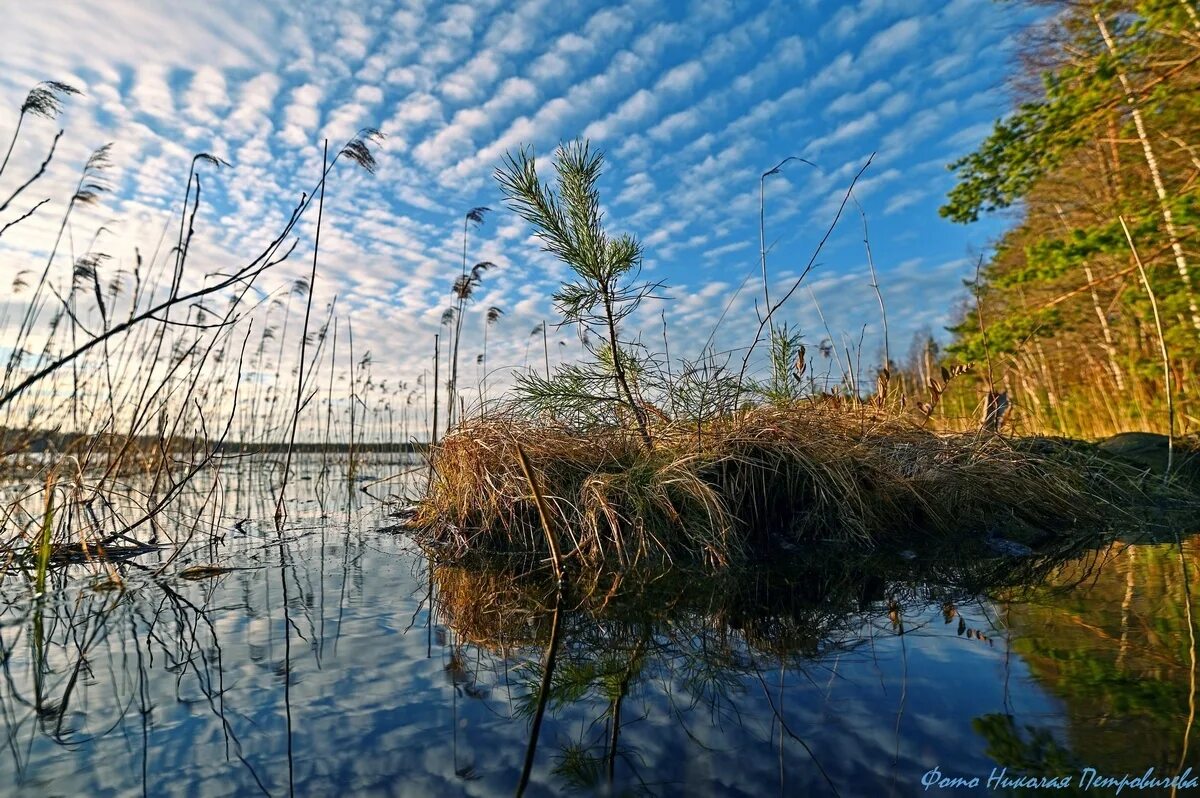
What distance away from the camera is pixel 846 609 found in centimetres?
186

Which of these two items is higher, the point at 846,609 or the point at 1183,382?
the point at 1183,382

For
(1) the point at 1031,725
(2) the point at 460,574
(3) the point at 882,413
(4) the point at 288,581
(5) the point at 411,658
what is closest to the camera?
(1) the point at 1031,725

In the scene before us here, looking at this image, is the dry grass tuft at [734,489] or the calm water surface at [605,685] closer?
the calm water surface at [605,685]

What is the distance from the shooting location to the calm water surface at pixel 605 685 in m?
0.92

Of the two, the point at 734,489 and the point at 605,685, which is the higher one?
the point at 734,489

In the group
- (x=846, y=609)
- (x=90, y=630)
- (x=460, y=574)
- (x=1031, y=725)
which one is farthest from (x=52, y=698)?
(x=846, y=609)

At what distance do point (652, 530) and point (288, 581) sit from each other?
1.63 meters

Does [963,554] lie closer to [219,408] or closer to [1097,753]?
[1097,753]

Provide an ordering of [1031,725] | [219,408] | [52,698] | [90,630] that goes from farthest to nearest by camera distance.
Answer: [219,408], [90,630], [52,698], [1031,725]

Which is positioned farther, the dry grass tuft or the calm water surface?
the dry grass tuft

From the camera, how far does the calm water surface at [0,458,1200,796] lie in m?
0.92

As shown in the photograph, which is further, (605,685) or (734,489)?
(734,489)

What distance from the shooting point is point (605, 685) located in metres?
1.28

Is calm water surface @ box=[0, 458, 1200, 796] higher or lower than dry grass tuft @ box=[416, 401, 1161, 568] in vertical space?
lower
